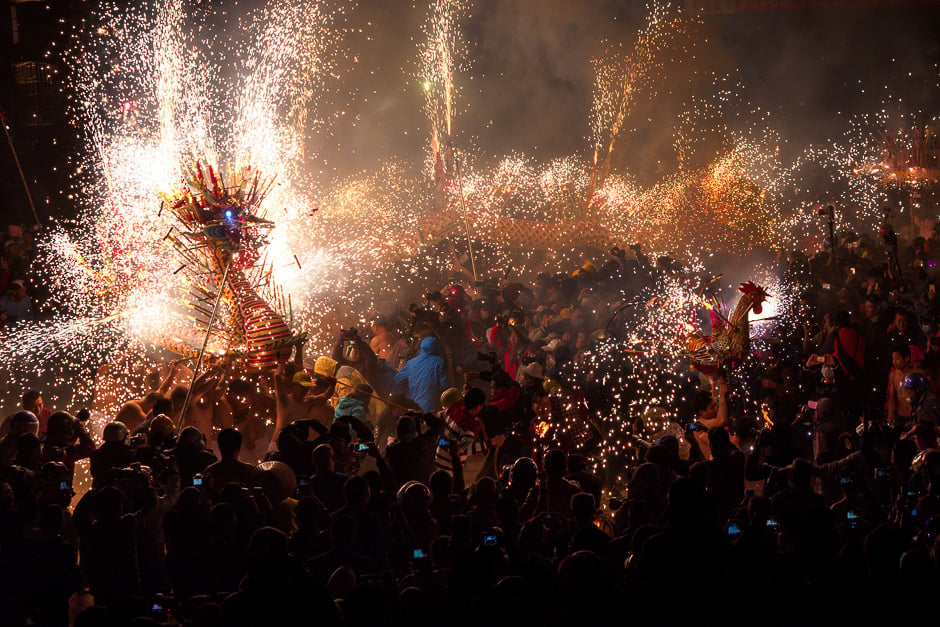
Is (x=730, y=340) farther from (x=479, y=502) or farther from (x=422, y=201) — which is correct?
(x=422, y=201)

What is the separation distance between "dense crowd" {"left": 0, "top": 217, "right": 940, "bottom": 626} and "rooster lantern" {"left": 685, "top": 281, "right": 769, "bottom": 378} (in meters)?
0.36

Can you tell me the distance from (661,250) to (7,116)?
11.2 m

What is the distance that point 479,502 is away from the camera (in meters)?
4.06

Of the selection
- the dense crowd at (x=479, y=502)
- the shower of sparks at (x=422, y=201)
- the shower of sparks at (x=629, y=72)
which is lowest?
the dense crowd at (x=479, y=502)

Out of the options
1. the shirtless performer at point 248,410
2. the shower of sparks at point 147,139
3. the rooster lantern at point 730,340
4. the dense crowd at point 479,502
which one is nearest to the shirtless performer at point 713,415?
the dense crowd at point 479,502

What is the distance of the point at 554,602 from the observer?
117 inches

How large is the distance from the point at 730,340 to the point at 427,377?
2.50 metres

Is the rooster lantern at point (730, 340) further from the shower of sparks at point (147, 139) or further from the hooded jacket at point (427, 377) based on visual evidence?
the shower of sparks at point (147, 139)

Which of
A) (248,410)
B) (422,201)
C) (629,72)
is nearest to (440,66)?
(422,201)

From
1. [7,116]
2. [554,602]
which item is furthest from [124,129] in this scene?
[554,602]

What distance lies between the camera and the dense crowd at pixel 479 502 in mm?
2859

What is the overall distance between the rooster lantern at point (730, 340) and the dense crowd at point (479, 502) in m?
0.36

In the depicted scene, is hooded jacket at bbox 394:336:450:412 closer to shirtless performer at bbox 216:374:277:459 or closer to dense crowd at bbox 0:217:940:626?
dense crowd at bbox 0:217:940:626

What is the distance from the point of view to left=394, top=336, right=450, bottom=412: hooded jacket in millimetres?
7355
